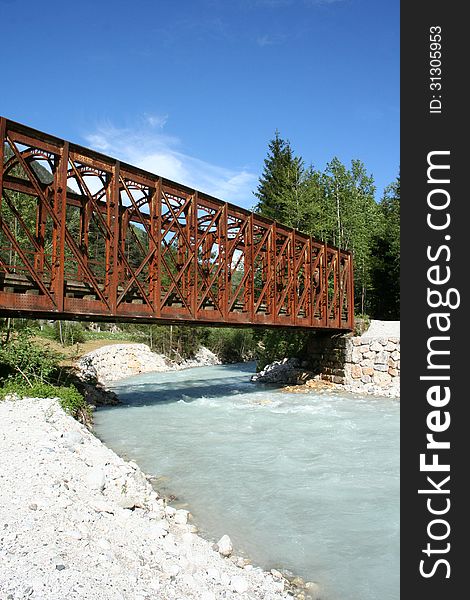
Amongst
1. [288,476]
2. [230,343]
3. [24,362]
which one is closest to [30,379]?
[24,362]

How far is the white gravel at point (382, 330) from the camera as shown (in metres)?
25.3

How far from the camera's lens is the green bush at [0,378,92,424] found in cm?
1175

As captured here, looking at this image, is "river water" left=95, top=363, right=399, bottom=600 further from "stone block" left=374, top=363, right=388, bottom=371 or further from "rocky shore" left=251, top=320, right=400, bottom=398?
"stone block" left=374, top=363, right=388, bottom=371

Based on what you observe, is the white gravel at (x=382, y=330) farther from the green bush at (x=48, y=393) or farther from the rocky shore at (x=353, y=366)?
the green bush at (x=48, y=393)

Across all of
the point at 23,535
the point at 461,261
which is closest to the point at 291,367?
the point at 461,261

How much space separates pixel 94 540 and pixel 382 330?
2383 cm

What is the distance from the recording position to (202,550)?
220 inches

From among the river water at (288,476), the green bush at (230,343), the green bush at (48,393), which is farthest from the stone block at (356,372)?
the green bush at (230,343)

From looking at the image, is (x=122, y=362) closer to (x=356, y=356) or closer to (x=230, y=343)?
(x=356, y=356)

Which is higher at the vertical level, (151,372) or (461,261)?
(461,261)

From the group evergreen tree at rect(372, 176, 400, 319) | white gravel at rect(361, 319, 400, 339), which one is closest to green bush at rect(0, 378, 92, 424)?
white gravel at rect(361, 319, 400, 339)

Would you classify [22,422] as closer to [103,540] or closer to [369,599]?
[103,540]

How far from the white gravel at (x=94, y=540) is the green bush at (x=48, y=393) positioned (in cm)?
389

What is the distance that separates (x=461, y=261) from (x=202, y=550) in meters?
4.85
